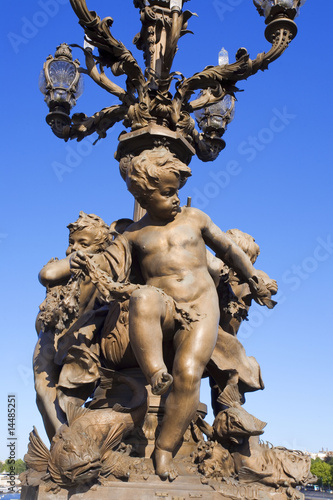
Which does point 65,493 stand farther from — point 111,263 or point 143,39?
point 143,39

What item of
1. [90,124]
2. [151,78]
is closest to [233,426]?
[151,78]

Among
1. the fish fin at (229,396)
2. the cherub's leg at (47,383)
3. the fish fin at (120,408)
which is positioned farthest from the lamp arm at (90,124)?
the fish fin at (120,408)

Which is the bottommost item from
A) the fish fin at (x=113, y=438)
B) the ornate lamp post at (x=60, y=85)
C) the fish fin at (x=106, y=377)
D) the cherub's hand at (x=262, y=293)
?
the fish fin at (x=113, y=438)

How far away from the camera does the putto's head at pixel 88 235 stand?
495 centimetres

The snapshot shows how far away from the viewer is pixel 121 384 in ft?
14.3

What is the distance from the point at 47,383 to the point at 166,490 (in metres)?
1.43

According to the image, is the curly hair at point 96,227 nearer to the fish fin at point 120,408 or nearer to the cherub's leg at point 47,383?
the cherub's leg at point 47,383

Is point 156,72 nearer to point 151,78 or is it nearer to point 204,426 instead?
point 151,78

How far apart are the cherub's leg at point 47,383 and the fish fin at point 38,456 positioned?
43 cm

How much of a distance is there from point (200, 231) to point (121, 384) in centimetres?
129

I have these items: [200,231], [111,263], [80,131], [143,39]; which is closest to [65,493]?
[111,263]

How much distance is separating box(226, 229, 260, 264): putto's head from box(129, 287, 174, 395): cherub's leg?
59.1 inches

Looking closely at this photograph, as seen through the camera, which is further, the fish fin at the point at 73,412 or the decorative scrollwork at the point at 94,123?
the decorative scrollwork at the point at 94,123

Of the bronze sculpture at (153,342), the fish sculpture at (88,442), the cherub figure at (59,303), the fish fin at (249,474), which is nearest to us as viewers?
the fish sculpture at (88,442)
